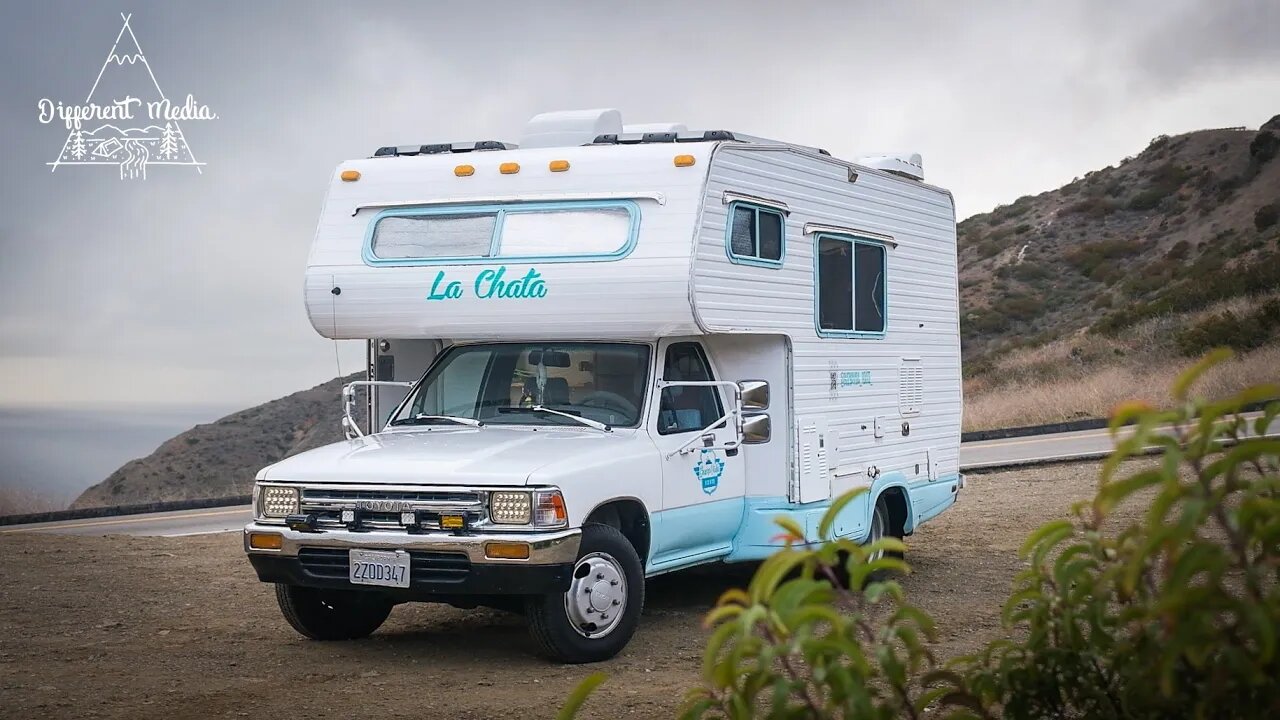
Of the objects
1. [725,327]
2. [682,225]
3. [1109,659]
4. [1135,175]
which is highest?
[1135,175]

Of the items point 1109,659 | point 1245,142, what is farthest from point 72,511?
point 1245,142

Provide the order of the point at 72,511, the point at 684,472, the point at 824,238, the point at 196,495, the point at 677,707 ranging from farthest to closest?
1. the point at 196,495
2. the point at 72,511
3. the point at 824,238
4. the point at 684,472
5. the point at 677,707

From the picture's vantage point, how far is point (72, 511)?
1991cm

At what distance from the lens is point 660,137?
10.1m

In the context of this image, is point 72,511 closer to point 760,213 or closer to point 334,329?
point 334,329

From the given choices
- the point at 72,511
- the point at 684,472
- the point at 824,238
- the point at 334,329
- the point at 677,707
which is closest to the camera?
the point at 677,707

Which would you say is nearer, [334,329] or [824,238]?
[334,329]

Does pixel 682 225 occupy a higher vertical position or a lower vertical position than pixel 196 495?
higher

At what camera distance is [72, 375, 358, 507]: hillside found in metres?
40.0

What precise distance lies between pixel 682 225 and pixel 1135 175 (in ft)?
224

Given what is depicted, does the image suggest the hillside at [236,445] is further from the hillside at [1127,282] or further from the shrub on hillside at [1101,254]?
the shrub on hillside at [1101,254]

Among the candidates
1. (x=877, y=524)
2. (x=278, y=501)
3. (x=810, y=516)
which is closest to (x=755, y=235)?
(x=810, y=516)

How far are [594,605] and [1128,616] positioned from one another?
5.69 metres

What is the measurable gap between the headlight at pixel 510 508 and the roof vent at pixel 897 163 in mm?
5142
